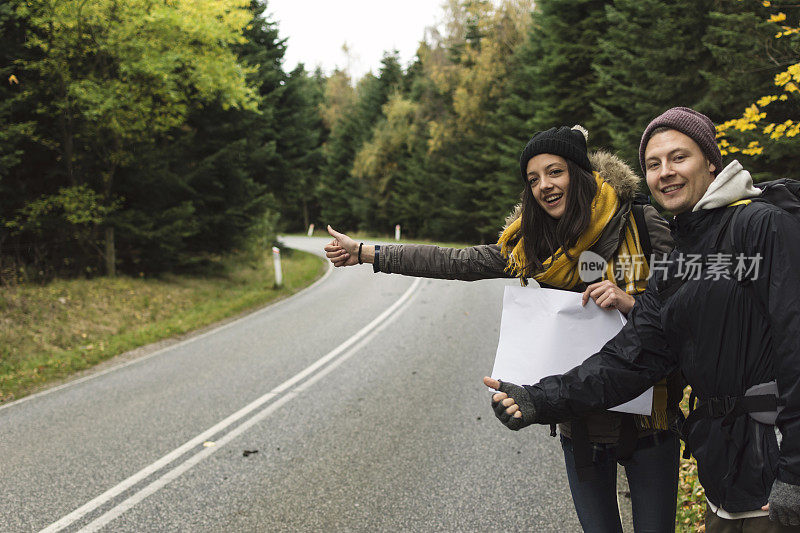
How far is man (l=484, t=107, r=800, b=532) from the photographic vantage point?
148 cm

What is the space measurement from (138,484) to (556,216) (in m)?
4.29

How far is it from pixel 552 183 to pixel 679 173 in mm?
451

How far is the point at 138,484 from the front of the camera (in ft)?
15.2

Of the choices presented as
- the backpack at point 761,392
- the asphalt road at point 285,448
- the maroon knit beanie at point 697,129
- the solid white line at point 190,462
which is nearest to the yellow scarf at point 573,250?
the maroon knit beanie at point 697,129

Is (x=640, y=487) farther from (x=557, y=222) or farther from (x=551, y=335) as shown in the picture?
(x=557, y=222)

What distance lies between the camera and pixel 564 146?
2098mm

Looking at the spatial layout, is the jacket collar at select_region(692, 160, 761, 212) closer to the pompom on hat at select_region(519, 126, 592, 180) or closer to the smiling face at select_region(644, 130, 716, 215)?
→ the smiling face at select_region(644, 130, 716, 215)

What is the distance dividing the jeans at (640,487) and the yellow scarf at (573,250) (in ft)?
2.23

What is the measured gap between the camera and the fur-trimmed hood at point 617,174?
2.07 meters

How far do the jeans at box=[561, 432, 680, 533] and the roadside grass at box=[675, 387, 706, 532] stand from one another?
1507 mm

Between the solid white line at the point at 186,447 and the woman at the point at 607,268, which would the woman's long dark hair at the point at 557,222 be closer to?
the woman at the point at 607,268

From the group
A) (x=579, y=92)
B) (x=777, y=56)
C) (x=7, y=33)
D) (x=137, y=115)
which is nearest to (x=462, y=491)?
(x=777, y=56)

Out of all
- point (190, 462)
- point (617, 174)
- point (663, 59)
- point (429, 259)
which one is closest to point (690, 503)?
point (429, 259)

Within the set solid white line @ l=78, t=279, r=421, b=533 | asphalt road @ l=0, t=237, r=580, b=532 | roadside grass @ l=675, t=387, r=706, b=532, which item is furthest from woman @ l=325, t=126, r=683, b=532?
solid white line @ l=78, t=279, r=421, b=533
